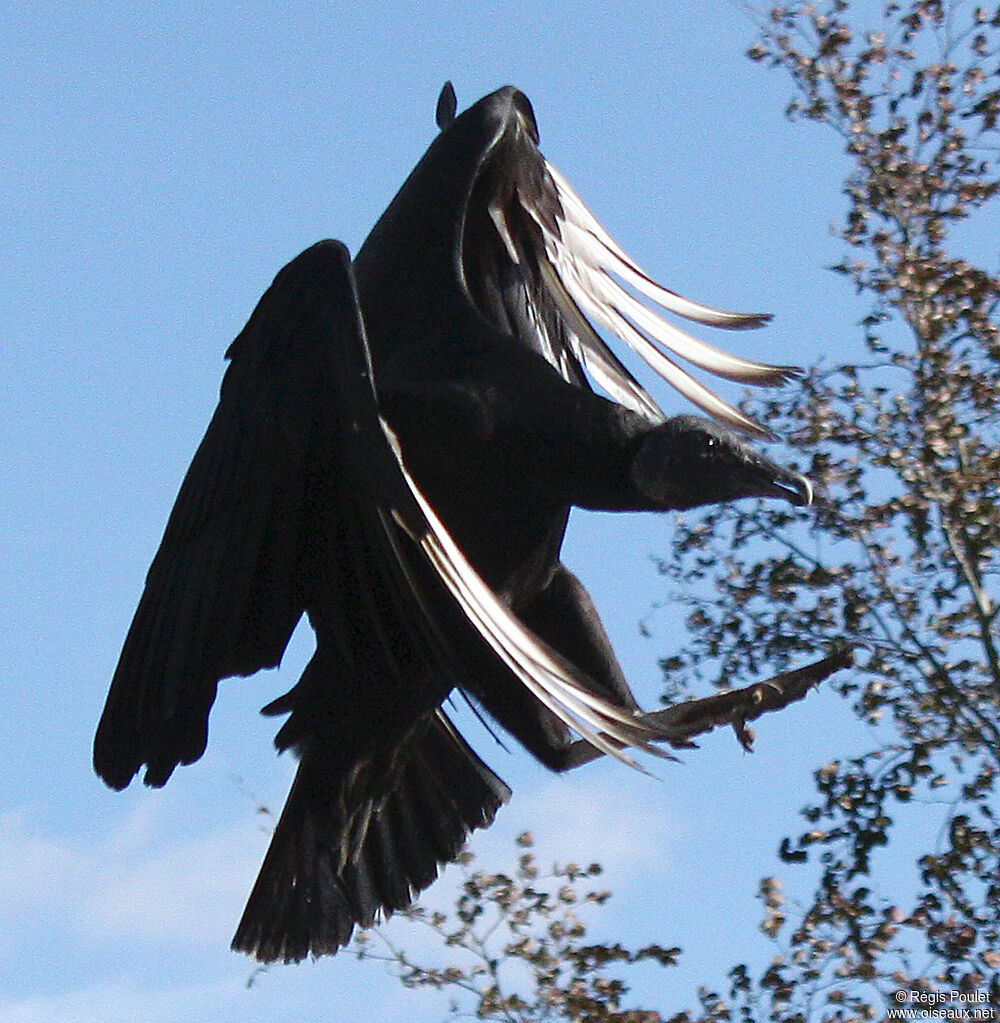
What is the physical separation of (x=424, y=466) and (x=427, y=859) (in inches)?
29.3

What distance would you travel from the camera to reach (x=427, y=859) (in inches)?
139

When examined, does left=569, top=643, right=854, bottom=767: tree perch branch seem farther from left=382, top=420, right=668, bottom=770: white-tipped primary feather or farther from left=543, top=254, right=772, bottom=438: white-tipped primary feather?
left=543, top=254, right=772, bottom=438: white-tipped primary feather

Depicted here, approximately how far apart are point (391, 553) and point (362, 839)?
0.66m

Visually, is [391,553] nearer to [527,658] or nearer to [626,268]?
[527,658]

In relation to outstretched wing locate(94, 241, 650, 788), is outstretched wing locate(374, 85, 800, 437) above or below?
above

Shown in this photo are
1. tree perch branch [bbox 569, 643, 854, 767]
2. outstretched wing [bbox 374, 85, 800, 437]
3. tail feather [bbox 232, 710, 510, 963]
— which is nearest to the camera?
tree perch branch [bbox 569, 643, 854, 767]

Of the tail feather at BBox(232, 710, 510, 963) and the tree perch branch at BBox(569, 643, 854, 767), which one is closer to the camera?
the tree perch branch at BBox(569, 643, 854, 767)

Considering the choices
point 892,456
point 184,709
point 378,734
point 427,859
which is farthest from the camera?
point 892,456

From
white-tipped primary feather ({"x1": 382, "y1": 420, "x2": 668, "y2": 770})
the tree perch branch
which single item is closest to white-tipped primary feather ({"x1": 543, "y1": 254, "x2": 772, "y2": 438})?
the tree perch branch

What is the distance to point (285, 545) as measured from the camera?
3141 millimetres

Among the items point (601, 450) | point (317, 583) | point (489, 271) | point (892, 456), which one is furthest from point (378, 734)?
point (892, 456)

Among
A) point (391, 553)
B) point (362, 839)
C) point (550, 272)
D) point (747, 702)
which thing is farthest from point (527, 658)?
point (550, 272)

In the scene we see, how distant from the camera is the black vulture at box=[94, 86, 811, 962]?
9.80ft

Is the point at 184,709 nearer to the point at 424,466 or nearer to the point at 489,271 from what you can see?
the point at 424,466
